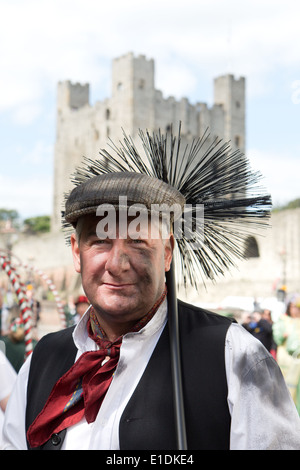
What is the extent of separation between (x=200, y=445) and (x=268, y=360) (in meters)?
0.32

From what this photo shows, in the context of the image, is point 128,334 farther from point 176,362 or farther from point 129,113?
point 129,113

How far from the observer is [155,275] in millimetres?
1877

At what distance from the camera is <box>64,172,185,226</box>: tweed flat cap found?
6.14ft

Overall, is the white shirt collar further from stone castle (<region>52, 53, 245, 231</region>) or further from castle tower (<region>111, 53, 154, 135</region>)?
castle tower (<region>111, 53, 154, 135</region>)

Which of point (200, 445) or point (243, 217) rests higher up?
point (243, 217)

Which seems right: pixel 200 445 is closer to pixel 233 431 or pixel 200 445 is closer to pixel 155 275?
pixel 233 431

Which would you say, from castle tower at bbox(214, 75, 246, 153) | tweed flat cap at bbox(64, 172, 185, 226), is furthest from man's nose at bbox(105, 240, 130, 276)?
castle tower at bbox(214, 75, 246, 153)

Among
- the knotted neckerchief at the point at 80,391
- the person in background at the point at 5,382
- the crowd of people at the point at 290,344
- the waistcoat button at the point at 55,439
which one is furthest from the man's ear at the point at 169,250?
the crowd of people at the point at 290,344

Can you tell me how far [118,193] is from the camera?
1866mm

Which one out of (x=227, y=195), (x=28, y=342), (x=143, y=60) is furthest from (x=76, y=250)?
(x=143, y=60)

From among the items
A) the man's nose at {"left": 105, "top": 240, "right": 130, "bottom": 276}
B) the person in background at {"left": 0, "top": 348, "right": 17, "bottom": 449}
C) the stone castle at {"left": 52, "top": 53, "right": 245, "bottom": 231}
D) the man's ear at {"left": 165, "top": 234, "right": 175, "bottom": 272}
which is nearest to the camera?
the man's nose at {"left": 105, "top": 240, "right": 130, "bottom": 276}

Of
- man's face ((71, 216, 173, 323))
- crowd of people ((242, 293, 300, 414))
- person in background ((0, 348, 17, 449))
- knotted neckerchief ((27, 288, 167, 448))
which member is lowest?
crowd of people ((242, 293, 300, 414))

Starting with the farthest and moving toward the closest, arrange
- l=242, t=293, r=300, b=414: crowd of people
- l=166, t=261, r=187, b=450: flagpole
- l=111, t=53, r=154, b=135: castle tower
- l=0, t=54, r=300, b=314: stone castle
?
l=111, t=53, r=154, b=135: castle tower
l=0, t=54, r=300, b=314: stone castle
l=242, t=293, r=300, b=414: crowd of people
l=166, t=261, r=187, b=450: flagpole

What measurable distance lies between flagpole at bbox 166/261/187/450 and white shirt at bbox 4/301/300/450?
0.23ft
